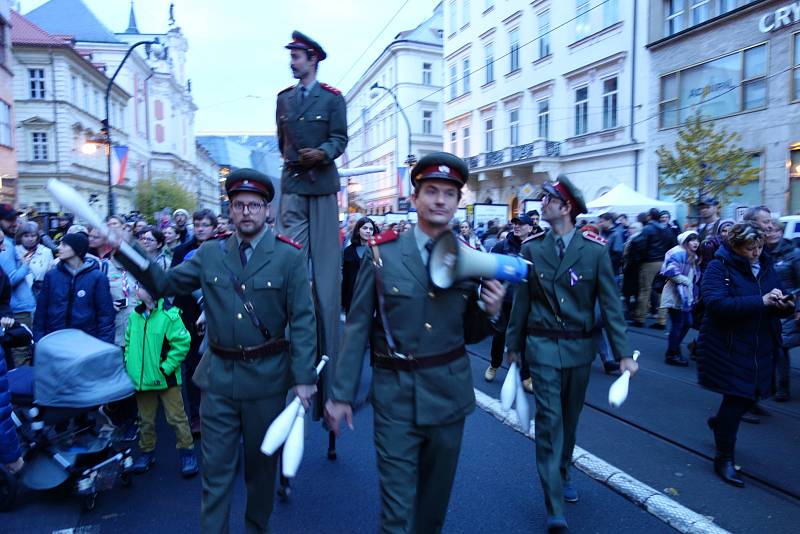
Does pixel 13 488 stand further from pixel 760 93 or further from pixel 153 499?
pixel 760 93

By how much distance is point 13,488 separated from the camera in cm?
432

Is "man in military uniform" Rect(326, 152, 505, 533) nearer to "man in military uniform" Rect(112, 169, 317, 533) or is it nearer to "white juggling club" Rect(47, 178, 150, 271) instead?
"man in military uniform" Rect(112, 169, 317, 533)

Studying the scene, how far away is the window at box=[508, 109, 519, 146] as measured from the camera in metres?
33.8

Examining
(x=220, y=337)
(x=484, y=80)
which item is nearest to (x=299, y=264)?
(x=220, y=337)

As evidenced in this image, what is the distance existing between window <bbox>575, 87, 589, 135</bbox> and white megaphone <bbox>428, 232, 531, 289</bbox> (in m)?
27.6

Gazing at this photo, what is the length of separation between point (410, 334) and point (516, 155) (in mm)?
30906

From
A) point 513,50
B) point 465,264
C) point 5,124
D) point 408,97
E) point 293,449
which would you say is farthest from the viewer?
point 408,97

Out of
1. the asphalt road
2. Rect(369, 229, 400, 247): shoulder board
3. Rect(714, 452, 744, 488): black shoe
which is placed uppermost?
Rect(369, 229, 400, 247): shoulder board

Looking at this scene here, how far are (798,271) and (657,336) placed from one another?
4255 millimetres

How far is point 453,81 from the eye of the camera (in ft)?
135

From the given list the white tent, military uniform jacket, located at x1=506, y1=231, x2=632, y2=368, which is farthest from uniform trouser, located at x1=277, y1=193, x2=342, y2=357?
the white tent

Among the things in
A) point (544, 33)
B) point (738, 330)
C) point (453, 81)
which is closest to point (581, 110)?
point (544, 33)

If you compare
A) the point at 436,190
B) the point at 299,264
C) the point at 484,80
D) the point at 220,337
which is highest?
the point at 484,80

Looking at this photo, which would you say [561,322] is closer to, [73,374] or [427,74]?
[73,374]
